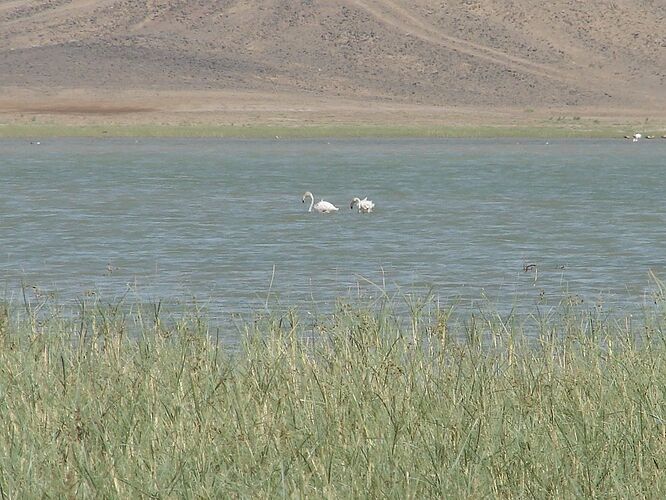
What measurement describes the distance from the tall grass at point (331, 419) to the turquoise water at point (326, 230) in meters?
1.54

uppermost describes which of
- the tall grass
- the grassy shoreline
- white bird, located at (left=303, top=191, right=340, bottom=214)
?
the tall grass

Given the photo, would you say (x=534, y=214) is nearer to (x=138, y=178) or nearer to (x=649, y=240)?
(x=649, y=240)

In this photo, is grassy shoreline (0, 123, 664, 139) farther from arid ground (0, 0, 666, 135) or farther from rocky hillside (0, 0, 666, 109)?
rocky hillside (0, 0, 666, 109)

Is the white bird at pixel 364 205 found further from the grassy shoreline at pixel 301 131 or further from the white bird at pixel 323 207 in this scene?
the grassy shoreline at pixel 301 131

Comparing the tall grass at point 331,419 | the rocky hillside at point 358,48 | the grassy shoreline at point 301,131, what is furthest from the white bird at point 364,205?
the rocky hillside at point 358,48

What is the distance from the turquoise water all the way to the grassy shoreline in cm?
1695

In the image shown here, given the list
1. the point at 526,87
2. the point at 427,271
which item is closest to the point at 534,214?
the point at 427,271

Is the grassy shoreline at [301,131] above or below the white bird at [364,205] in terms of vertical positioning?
below

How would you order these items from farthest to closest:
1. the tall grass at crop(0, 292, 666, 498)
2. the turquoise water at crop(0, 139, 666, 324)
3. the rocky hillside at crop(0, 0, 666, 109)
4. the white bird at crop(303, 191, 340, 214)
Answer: the rocky hillside at crop(0, 0, 666, 109) → the white bird at crop(303, 191, 340, 214) → the turquoise water at crop(0, 139, 666, 324) → the tall grass at crop(0, 292, 666, 498)

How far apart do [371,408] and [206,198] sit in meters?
21.0

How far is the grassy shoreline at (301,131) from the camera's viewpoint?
5984cm

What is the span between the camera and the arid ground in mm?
75312

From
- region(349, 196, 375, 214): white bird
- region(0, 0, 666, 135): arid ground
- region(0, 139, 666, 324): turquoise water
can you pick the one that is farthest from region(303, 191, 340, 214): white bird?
region(0, 0, 666, 135): arid ground

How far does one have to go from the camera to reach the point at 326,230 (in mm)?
20766
